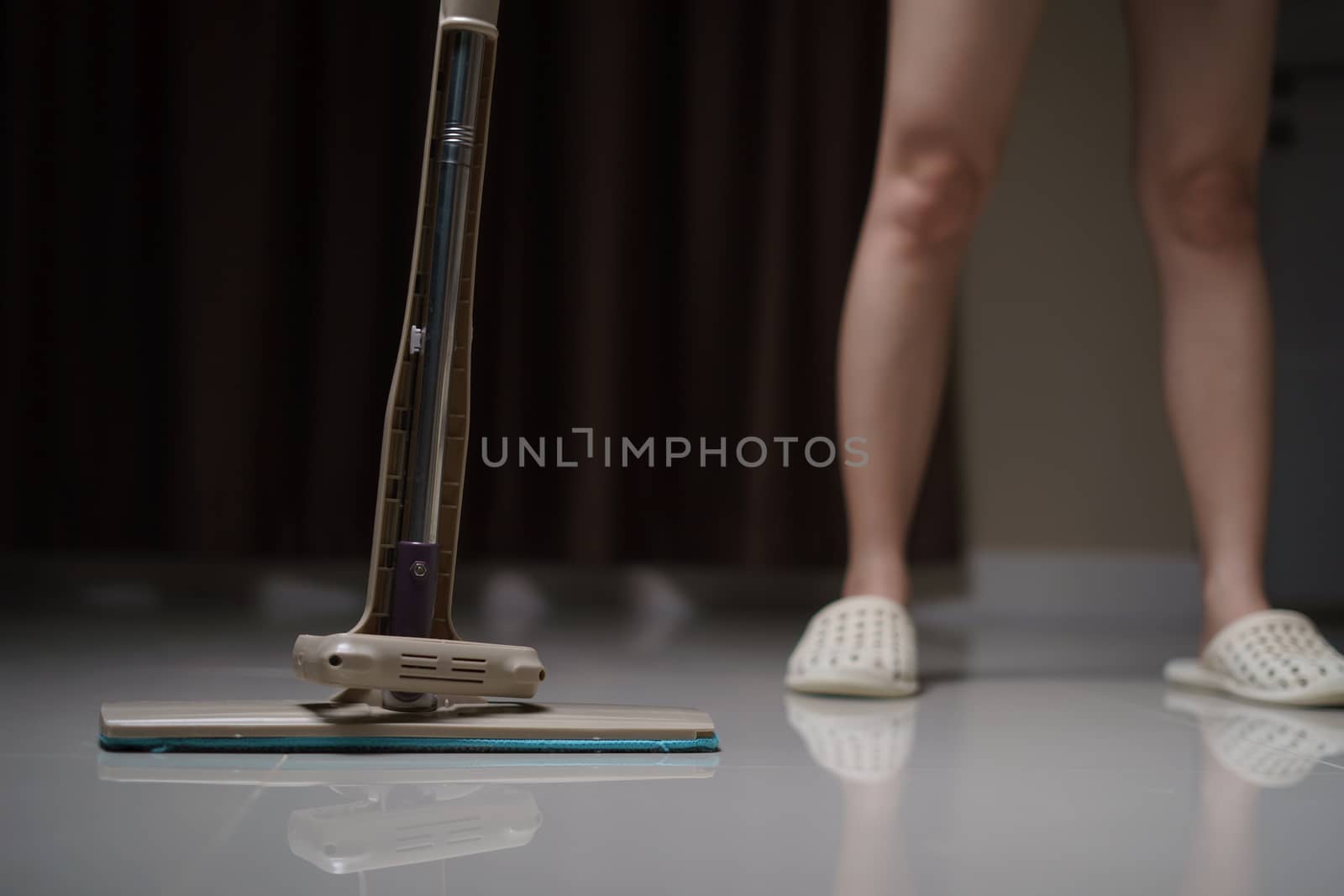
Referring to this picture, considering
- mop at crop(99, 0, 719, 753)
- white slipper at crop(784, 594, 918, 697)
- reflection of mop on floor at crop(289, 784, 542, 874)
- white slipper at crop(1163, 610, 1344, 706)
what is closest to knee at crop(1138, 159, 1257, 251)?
white slipper at crop(1163, 610, 1344, 706)

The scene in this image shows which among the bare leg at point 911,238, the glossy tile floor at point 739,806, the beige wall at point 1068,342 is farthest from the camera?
the beige wall at point 1068,342

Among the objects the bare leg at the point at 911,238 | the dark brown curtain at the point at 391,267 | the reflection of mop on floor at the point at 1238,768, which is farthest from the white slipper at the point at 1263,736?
the dark brown curtain at the point at 391,267

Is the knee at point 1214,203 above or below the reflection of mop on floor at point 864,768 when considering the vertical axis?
above

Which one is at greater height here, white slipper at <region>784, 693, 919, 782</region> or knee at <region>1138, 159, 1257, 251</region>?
knee at <region>1138, 159, 1257, 251</region>

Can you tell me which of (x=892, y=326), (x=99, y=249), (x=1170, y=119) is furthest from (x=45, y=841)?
(x=99, y=249)

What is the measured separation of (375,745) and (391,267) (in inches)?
55.1

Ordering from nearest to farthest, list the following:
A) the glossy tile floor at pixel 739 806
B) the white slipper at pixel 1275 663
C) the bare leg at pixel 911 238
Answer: the glossy tile floor at pixel 739 806
the white slipper at pixel 1275 663
the bare leg at pixel 911 238

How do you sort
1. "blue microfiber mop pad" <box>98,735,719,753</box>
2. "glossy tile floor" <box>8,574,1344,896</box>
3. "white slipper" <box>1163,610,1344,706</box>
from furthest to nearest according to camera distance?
"white slipper" <box>1163,610,1344,706</box>, "blue microfiber mop pad" <box>98,735,719,753</box>, "glossy tile floor" <box>8,574,1344,896</box>

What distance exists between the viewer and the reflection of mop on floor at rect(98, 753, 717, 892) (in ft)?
1.88

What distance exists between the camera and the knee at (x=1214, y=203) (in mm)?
1271

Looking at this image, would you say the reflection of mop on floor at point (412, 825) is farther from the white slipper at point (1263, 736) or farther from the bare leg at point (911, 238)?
the bare leg at point (911, 238)

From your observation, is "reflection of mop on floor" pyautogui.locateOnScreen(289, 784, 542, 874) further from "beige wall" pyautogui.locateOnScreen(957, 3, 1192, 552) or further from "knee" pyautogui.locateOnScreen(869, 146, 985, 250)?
"beige wall" pyautogui.locateOnScreen(957, 3, 1192, 552)

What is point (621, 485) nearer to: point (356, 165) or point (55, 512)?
point (356, 165)

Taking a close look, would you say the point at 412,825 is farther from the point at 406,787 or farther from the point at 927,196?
the point at 927,196
